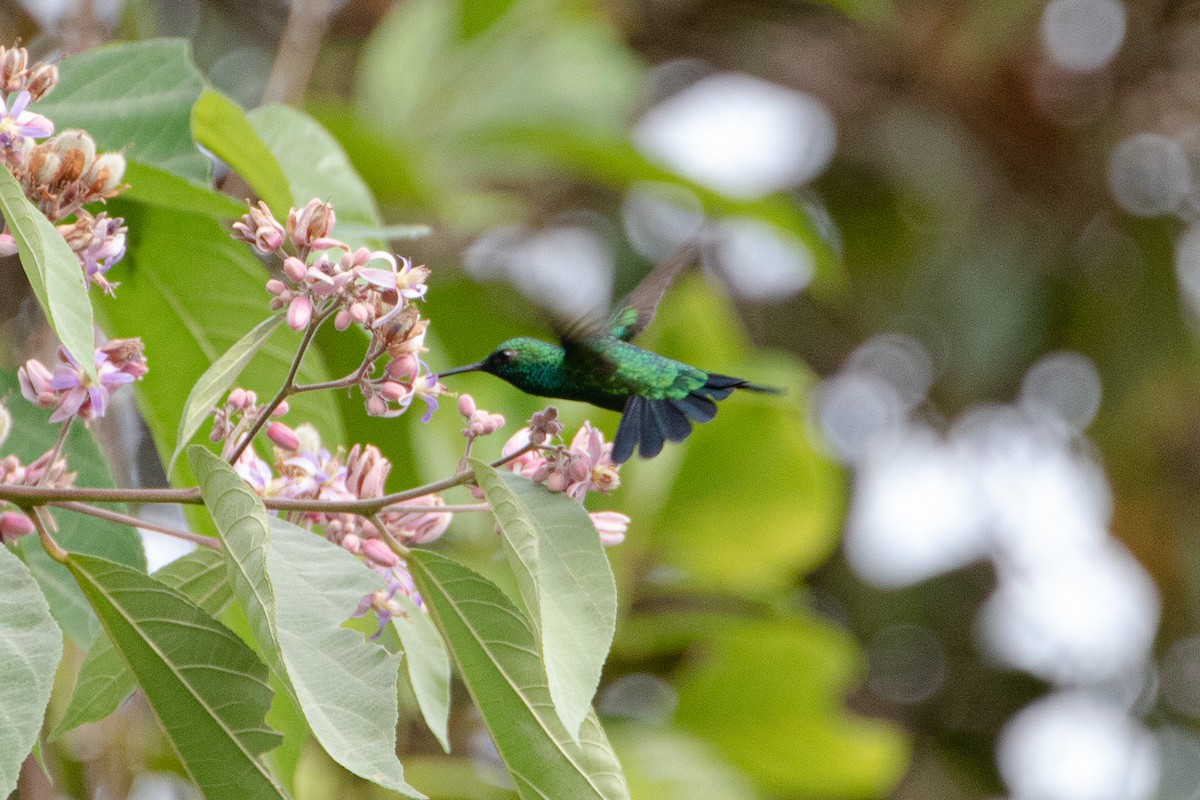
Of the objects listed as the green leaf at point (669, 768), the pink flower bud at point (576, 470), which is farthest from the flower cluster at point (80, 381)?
the green leaf at point (669, 768)

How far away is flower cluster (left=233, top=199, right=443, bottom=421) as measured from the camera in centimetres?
107

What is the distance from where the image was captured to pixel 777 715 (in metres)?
3.23

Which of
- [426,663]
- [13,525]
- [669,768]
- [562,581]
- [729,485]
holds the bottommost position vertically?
[669,768]

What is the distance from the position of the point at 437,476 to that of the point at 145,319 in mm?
1103

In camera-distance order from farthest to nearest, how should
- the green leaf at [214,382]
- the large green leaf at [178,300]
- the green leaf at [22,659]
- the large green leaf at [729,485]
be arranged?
the large green leaf at [729,485]
the large green leaf at [178,300]
the green leaf at [214,382]
the green leaf at [22,659]

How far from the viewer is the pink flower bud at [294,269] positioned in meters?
1.07

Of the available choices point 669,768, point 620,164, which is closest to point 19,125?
point 669,768

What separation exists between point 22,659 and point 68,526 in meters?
0.41

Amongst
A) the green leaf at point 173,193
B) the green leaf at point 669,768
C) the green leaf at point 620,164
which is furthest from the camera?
the green leaf at point 620,164

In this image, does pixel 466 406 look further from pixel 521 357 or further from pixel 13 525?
pixel 13 525

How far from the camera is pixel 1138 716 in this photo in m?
5.37

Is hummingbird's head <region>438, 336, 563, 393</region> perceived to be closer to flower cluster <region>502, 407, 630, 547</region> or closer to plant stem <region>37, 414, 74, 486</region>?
flower cluster <region>502, 407, 630, 547</region>

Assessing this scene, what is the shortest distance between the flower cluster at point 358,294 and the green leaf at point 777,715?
2.15 metres

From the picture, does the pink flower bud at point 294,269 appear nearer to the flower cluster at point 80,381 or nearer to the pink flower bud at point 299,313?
the pink flower bud at point 299,313
